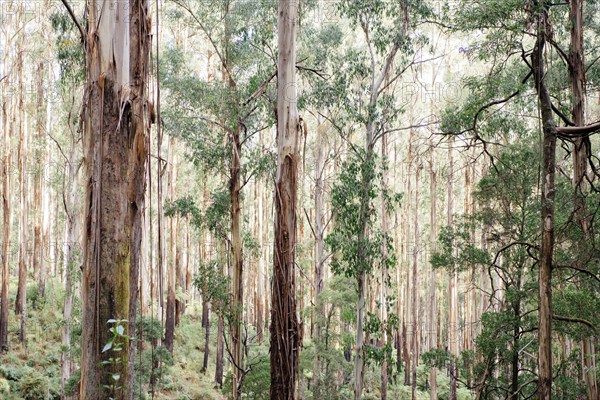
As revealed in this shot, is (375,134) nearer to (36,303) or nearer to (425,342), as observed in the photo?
(36,303)

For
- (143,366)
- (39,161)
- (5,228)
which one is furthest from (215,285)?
(39,161)

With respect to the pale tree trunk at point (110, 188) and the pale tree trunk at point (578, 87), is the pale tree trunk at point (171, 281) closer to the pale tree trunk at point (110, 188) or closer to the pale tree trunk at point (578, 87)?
the pale tree trunk at point (578, 87)

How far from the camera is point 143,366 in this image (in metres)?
12.1

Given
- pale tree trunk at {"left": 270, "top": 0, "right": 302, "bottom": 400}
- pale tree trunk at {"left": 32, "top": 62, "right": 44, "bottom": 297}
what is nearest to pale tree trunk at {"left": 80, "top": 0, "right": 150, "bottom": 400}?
pale tree trunk at {"left": 270, "top": 0, "right": 302, "bottom": 400}

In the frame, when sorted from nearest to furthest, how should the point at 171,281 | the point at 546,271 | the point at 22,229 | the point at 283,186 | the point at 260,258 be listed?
the point at 546,271 < the point at 283,186 < the point at 22,229 < the point at 171,281 < the point at 260,258

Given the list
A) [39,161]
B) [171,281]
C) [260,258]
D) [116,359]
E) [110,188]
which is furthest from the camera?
[260,258]

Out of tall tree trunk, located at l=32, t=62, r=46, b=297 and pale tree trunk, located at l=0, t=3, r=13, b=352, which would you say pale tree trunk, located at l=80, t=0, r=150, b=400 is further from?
tall tree trunk, located at l=32, t=62, r=46, b=297

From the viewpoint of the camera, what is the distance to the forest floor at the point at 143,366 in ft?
41.2

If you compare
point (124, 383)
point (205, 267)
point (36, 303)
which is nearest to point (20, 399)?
point (205, 267)

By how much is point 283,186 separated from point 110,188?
11.5 ft

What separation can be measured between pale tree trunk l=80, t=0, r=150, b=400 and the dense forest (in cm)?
1

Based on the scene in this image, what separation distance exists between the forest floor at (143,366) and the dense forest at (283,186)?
7cm

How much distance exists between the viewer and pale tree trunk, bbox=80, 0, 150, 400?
3.25m

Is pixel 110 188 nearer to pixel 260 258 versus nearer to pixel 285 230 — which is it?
pixel 285 230
